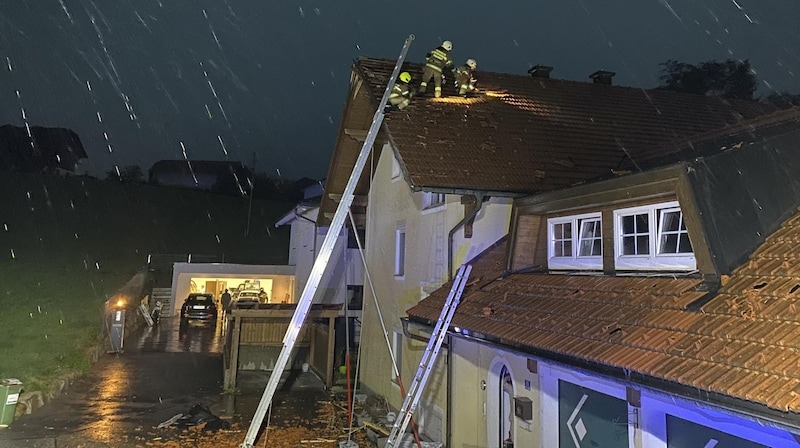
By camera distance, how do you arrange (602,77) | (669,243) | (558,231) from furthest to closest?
(602,77), (558,231), (669,243)

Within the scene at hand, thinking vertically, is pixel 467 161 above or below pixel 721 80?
below

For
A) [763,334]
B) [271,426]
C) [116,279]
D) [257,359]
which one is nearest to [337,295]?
[257,359]

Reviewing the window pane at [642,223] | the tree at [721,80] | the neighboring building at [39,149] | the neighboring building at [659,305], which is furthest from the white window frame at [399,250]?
the neighboring building at [39,149]

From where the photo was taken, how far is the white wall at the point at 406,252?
9414mm

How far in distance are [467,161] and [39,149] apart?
7375cm

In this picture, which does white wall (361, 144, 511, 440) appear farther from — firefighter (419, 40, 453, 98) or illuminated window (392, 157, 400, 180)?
firefighter (419, 40, 453, 98)

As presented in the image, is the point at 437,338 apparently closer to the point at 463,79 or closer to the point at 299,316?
the point at 299,316

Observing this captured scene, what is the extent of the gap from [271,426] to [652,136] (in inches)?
412

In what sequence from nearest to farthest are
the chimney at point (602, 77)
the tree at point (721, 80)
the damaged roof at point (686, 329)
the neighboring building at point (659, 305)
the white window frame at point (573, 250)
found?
1. the damaged roof at point (686, 329)
2. the neighboring building at point (659, 305)
3. the white window frame at point (573, 250)
4. the chimney at point (602, 77)
5. the tree at point (721, 80)

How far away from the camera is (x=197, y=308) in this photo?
2808 cm

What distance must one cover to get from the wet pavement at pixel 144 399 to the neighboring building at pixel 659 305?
7.12m

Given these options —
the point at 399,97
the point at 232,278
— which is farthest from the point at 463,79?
the point at 232,278

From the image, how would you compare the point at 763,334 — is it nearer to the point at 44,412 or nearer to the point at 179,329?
the point at 44,412

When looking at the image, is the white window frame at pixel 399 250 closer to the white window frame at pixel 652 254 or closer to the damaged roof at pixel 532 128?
the damaged roof at pixel 532 128
